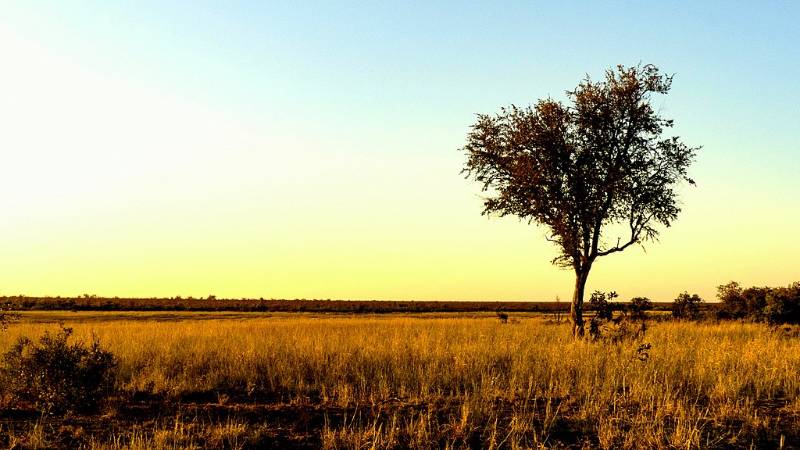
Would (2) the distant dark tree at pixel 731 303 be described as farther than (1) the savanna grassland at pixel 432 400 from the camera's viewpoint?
Yes

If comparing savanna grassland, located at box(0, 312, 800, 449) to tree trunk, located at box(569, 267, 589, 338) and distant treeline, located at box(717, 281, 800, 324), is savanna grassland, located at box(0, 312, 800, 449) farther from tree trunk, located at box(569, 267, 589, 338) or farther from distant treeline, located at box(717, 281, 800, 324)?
distant treeline, located at box(717, 281, 800, 324)

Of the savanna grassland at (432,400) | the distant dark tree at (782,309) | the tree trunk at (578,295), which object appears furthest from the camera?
the distant dark tree at (782,309)

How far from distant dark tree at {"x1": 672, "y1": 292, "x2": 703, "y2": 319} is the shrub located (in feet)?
106

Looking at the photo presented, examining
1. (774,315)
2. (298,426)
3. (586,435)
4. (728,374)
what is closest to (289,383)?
(298,426)

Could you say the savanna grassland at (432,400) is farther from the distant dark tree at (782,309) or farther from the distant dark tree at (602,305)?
the distant dark tree at (782,309)

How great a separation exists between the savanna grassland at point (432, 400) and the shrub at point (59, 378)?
352 millimetres

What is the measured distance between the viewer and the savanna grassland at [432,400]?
9.78 metres

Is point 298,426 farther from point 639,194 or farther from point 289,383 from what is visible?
point 639,194

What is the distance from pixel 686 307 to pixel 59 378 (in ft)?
113

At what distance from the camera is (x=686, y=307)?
3844cm

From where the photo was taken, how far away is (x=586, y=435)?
33.0 ft

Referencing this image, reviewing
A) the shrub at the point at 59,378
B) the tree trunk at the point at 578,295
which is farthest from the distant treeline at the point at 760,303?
the shrub at the point at 59,378

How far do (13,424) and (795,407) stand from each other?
43.5 feet

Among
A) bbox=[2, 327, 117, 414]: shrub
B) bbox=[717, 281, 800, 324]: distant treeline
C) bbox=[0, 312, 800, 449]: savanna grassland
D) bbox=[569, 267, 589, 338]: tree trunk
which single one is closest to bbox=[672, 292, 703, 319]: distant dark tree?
bbox=[717, 281, 800, 324]: distant treeline
